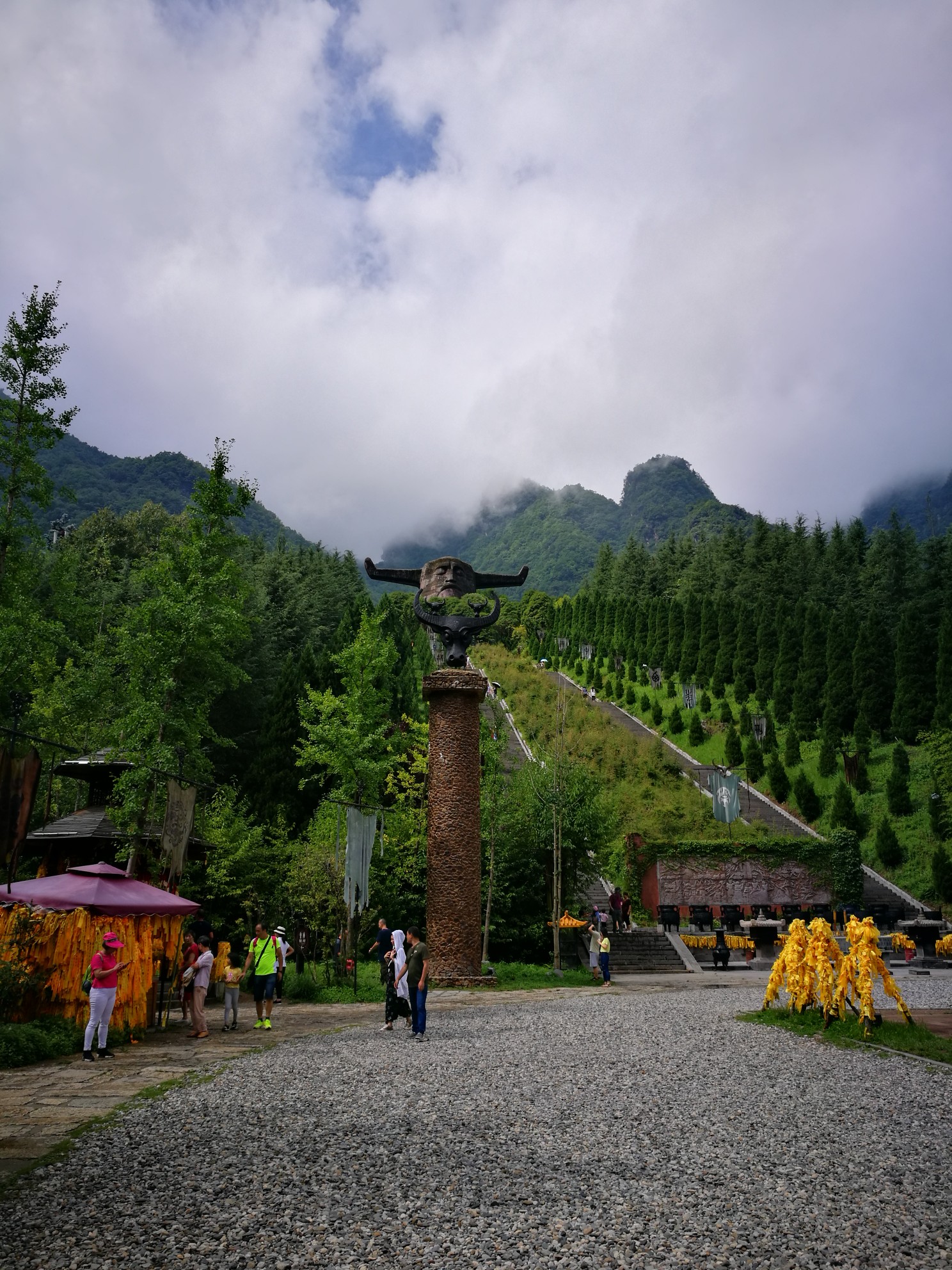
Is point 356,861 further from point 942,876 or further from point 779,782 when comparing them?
point 779,782

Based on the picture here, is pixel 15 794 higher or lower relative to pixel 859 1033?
higher

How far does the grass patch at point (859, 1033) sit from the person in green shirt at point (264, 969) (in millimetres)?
6576

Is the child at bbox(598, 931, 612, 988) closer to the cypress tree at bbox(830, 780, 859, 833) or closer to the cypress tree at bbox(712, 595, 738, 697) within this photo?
the cypress tree at bbox(830, 780, 859, 833)

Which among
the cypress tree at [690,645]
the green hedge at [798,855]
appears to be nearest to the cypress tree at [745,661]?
the cypress tree at [690,645]

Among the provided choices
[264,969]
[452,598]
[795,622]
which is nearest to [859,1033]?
[264,969]

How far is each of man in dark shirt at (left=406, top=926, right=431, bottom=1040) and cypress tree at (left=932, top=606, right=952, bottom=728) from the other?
33.3 meters

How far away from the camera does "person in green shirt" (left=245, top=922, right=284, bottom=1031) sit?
11867 millimetres

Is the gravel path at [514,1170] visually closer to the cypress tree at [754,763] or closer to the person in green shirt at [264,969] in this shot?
the person in green shirt at [264,969]

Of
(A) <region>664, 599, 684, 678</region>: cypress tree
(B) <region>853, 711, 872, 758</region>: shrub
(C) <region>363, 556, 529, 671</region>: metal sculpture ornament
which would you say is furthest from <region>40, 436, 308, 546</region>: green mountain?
(C) <region>363, 556, 529, 671</region>: metal sculpture ornament

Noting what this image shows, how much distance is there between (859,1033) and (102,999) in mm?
8590

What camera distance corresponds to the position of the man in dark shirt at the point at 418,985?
10.5 metres

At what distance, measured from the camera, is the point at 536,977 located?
19141 mm

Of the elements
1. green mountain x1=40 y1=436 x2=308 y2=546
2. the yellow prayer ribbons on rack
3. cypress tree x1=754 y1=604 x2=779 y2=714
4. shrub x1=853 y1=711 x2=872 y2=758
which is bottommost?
the yellow prayer ribbons on rack

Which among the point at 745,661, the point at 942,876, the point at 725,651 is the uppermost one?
the point at 725,651
